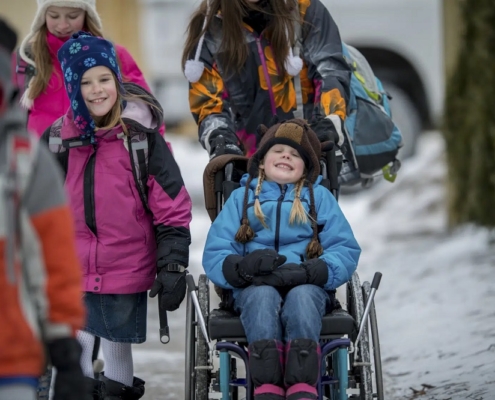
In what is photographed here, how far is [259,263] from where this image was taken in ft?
14.7

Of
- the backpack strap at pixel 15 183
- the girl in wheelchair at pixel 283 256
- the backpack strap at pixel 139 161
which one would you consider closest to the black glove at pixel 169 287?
the girl in wheelchair at pixel 283 256

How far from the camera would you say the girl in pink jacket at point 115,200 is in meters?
4.88

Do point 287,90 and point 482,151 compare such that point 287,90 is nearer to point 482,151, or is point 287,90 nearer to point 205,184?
point 205,184

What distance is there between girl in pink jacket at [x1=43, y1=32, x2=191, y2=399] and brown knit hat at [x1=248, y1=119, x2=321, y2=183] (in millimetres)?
371

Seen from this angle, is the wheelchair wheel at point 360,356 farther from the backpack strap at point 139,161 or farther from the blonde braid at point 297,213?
the backpack strap at point 139,161

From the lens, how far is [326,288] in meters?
4.59

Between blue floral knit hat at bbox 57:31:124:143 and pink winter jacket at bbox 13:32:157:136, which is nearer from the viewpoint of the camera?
blue floral knit hat at bbox 57:31:124:143

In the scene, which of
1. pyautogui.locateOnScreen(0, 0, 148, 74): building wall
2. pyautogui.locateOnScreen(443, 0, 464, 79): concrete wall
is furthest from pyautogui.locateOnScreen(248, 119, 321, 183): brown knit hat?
pyautogui.locateOnScreen(0, 0, 148, 74): building wall

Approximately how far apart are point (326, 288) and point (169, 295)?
682mm

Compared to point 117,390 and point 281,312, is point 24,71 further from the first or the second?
point 281,312

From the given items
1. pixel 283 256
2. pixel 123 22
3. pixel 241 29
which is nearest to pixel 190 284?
pixel 283 256

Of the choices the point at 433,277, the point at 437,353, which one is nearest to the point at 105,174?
the point at 437,353

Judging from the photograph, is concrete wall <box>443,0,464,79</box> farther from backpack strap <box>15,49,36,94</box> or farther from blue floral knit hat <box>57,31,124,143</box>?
blue floral knit hat <box>57,31,124,143</box>

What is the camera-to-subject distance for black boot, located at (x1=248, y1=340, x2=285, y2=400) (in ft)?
14.0
